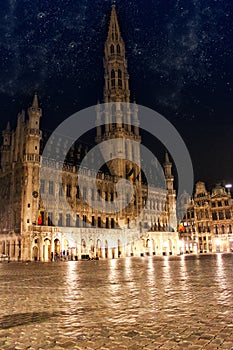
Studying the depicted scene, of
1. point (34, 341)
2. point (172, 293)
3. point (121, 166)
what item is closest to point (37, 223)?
point (121, 166)

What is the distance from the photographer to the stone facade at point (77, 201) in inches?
1981

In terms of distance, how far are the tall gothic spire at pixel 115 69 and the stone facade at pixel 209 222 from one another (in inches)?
1439

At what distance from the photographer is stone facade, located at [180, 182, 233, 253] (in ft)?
288

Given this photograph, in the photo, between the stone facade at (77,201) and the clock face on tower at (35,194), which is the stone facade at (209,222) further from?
the clock face on tower at (35,194)

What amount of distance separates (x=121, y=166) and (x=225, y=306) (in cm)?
6648

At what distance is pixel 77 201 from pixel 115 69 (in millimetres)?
41909

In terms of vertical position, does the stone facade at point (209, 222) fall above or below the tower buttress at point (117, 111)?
below

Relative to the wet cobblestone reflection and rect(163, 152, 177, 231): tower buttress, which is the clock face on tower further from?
rect(163, 152, 177, 231): tower buttress

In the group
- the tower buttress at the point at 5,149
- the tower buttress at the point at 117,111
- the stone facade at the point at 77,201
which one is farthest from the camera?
the tower buttress at the point at 117,111

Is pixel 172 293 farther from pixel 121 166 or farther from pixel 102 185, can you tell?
pixel 121 166

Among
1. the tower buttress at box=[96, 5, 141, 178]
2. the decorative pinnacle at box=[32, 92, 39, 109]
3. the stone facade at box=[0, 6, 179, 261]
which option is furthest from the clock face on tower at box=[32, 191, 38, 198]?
the tower buttress at box=[96, 5, 141, 178]

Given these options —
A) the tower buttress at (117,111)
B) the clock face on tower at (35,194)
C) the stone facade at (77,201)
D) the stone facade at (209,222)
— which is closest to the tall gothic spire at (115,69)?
the tower buttress at (117,111)

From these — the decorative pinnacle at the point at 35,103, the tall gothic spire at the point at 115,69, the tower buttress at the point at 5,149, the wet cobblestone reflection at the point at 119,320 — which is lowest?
the wet cobblestone reflection at the point at 119,320

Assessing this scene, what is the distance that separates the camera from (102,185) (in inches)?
2586
